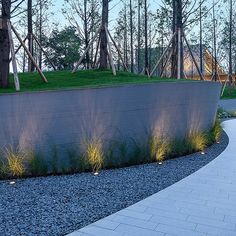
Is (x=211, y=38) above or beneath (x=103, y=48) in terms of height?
above

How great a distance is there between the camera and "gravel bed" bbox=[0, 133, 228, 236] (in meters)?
3.27

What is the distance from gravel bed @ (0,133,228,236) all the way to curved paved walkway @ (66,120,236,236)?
0.18 metres

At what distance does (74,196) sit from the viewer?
410 centimetres

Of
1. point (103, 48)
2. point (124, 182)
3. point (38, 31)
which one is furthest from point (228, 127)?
point (38, 31)

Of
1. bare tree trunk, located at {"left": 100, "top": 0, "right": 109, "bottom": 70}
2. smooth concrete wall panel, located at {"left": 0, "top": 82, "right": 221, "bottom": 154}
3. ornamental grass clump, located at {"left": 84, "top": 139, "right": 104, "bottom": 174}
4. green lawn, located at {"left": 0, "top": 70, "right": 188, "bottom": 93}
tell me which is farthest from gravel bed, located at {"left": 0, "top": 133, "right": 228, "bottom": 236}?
bare tree trunk, located at {"left": 100, "top": 0, "right": 109, "bottom": 70}

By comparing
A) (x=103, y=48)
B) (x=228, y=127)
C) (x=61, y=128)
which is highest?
(x=103, y=48)

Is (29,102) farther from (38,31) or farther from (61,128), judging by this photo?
(38,31)

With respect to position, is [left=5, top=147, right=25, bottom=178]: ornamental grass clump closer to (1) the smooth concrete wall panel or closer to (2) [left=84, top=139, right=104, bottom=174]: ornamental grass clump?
(1) the smooth concrete wall panel

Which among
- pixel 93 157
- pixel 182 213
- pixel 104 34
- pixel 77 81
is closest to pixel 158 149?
pixel 93 157

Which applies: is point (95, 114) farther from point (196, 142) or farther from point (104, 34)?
point (104, 34)

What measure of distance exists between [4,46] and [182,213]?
4.92m

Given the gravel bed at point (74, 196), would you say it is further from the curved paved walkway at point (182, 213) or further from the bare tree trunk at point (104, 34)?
the bare tree trunk at point (104, 34)

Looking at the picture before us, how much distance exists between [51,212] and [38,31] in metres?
19.2

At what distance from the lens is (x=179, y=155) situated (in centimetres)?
647
